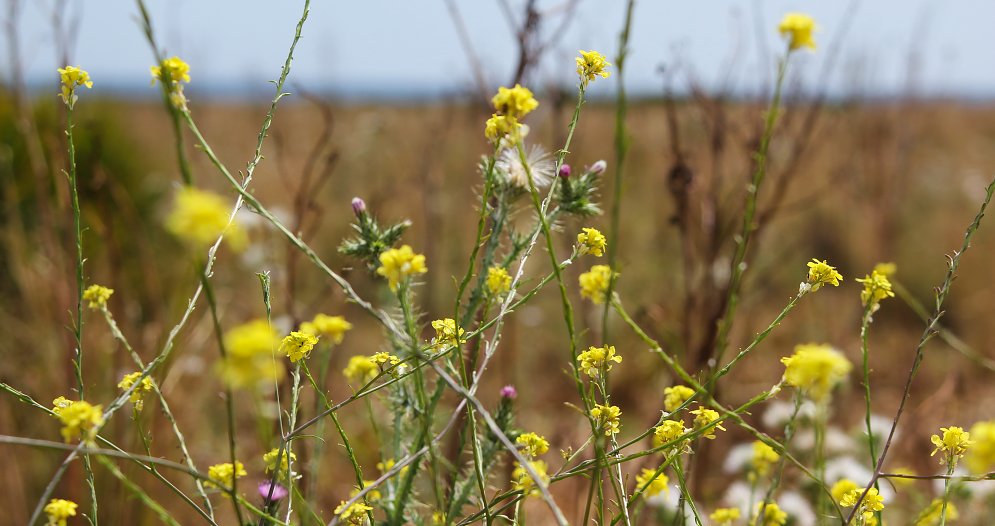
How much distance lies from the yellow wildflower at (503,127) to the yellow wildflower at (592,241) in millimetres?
224

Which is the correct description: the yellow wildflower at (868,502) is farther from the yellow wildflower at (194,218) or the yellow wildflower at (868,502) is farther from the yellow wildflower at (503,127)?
the yellow wildflower at (194,218)

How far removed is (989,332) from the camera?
15.5 feet

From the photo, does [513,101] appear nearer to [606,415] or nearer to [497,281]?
[497,281]

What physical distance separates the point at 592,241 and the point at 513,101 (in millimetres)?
325

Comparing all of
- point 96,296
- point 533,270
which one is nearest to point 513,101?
point 96,296

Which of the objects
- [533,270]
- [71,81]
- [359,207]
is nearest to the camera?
[71,81]

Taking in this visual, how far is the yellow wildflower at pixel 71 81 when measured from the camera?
3.23 feet

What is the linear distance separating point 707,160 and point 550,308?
3.41 meters

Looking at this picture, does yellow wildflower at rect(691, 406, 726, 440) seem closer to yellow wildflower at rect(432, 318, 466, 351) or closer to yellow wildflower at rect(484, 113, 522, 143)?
yellow wildflower at rect(432, 318, 466, 351)

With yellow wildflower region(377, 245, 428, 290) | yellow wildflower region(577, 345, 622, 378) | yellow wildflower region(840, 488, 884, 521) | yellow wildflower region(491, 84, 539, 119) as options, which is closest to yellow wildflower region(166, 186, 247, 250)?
yellow wildflower region(377, 245, 428, 290)

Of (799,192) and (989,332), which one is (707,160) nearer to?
(799,192)

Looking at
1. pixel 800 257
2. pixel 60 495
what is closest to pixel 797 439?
pixel 60 495

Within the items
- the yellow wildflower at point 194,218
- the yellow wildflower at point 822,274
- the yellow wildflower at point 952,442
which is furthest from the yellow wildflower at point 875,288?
the yellow wildflower at point 194,218

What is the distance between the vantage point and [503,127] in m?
0.90
